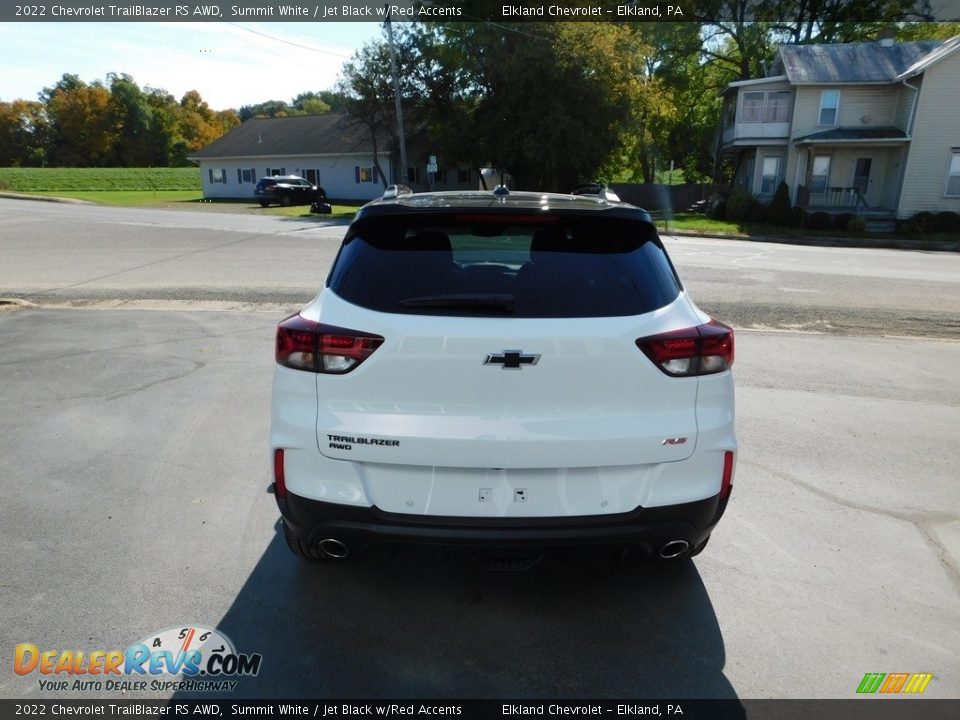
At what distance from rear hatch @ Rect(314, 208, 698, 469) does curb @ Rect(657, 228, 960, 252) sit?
74.2ft

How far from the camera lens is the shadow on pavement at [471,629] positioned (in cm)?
257

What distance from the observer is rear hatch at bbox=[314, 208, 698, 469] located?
2.52 metres

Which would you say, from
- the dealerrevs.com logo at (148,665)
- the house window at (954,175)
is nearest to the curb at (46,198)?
the dealerrevs.com logo at (148,665)

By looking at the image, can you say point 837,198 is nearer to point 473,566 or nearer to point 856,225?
point 856,225

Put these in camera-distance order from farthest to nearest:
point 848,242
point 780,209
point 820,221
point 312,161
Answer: point 312,161 → point 780,209 → point 820,221 → point 848,242

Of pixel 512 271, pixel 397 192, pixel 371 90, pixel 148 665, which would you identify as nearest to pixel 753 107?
pixel 371 90

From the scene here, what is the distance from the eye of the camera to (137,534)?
144 inches

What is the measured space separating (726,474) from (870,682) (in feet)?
3.18

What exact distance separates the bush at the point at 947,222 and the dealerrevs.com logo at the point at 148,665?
105 ft

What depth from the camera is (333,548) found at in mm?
2783

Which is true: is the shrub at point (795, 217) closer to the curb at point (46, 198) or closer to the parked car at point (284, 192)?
the parked car at point (284, 192)

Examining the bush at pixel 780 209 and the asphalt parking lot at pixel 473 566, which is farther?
the bush at pixel 780 209

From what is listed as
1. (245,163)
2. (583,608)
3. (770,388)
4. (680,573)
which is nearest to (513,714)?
(583,608)

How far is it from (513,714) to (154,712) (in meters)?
1.35
